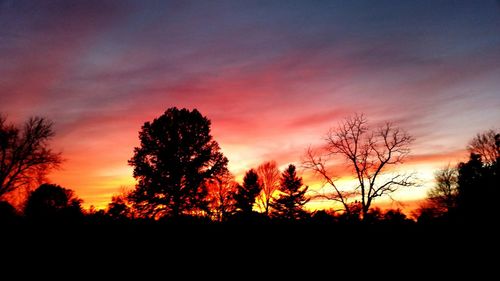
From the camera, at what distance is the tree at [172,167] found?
1023 inches

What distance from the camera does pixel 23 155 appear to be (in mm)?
27219

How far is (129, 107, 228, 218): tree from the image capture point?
26.0 meters

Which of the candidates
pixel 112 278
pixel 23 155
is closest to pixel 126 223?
pixel 112 278

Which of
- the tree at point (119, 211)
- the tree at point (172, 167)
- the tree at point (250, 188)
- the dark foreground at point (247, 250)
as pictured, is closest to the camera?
the dark foreground at point (247, 250)

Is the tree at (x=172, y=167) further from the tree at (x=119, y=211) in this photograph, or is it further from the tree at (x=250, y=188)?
the tree at (x=250, y=188)

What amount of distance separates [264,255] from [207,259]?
1882 millimetres

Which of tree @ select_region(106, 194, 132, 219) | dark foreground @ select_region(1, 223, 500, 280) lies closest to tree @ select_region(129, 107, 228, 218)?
tree @ select_region(106, 194, 132, 219)

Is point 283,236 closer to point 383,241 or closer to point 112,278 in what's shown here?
point 383,241

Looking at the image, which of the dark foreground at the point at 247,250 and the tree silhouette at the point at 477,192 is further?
the tree silhouette at the point at 477,192

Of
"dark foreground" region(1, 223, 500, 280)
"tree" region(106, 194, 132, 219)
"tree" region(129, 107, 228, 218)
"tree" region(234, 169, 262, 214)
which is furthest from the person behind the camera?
"tree" region(234, 169, 262, 214)

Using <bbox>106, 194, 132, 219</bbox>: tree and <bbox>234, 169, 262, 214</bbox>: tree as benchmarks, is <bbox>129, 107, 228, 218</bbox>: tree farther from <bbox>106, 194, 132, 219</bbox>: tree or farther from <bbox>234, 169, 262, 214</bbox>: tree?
<bbox>234, 169, 262, 214</bbox>: tree

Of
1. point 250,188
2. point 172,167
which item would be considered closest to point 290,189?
point 250,188

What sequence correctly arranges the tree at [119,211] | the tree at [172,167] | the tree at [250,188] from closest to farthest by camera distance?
the tree at [119,211] < the tree at [172,167] < the tree at [250,188]

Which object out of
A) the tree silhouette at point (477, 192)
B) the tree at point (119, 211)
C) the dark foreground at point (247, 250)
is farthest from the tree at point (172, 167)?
the tree silhouette at point (477, 192)
